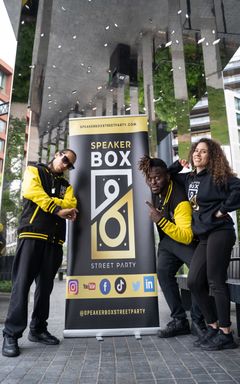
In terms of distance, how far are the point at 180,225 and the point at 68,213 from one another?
994 millimetres

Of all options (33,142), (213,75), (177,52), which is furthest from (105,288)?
(213,75)

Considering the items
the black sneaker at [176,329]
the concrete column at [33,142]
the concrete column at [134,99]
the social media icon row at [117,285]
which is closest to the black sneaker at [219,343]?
the black sneaker at [176,329]

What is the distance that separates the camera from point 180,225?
113 inches

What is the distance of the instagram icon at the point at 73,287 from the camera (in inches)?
122

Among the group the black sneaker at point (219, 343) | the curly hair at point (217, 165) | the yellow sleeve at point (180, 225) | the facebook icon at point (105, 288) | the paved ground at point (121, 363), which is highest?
the curly hair at point (217, 165)

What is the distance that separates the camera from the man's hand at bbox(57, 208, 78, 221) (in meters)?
2.83

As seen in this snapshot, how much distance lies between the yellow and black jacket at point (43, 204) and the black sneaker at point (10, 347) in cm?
81

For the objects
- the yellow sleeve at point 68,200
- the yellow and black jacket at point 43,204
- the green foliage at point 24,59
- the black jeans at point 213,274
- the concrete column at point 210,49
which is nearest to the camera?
the black jeans at point 213,274

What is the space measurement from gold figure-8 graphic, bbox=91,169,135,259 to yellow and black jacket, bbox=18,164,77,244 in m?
0.29

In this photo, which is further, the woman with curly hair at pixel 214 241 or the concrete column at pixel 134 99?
the concrete column at pixel 134 99

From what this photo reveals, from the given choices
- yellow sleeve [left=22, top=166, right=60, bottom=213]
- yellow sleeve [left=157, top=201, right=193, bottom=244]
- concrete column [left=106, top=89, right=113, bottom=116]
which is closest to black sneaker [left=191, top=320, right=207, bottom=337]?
yellow sleeve [left=157, top=201, right=193, bottom=244]

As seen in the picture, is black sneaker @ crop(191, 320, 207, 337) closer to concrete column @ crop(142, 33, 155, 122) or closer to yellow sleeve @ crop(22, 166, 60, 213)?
yellow sleeve @ crop(22, 166, 60, 213)

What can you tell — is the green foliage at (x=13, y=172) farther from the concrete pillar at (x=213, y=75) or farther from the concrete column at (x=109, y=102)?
the concrete pillar at (x=213, y=75)

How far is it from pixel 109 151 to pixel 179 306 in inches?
65.7
